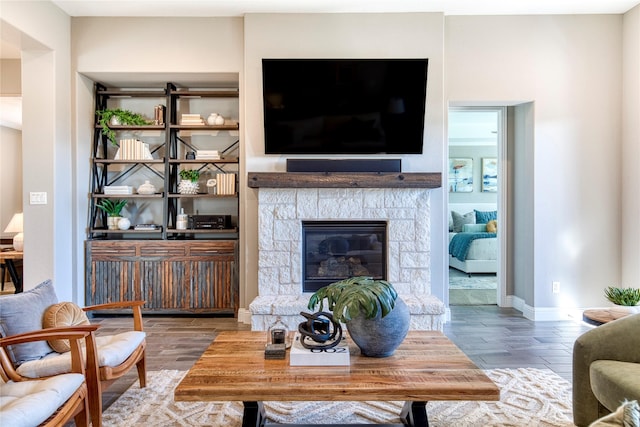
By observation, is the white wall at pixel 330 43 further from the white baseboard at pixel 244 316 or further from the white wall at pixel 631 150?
the white wall at pixel 631 150

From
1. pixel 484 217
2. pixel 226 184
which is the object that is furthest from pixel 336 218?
pixel 484 217

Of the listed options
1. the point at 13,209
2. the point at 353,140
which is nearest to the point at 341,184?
the point at 353,140

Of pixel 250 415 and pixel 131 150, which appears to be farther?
pixel 131 150

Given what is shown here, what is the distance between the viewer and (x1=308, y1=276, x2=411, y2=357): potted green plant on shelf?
1792 millimetres

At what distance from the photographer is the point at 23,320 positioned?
2070mm

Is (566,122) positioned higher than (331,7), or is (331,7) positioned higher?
(331,7)

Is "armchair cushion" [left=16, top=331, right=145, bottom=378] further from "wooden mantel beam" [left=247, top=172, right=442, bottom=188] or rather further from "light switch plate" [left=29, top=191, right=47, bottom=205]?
"light switch plate" [left=29, top=191, right=47, bottom=205]

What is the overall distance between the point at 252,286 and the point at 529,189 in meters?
3.08

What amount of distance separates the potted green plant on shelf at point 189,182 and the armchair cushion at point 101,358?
216 cm

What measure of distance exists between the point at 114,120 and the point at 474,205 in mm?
7365

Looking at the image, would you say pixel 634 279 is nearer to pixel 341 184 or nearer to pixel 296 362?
pixel 341 184

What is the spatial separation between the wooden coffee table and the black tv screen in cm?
232

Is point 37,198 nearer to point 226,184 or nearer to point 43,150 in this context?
point 43,150

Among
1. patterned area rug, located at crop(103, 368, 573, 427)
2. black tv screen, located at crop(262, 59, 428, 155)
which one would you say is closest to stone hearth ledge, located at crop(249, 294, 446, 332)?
patterned area rug, located at crop(103, 368, 573, 427)
